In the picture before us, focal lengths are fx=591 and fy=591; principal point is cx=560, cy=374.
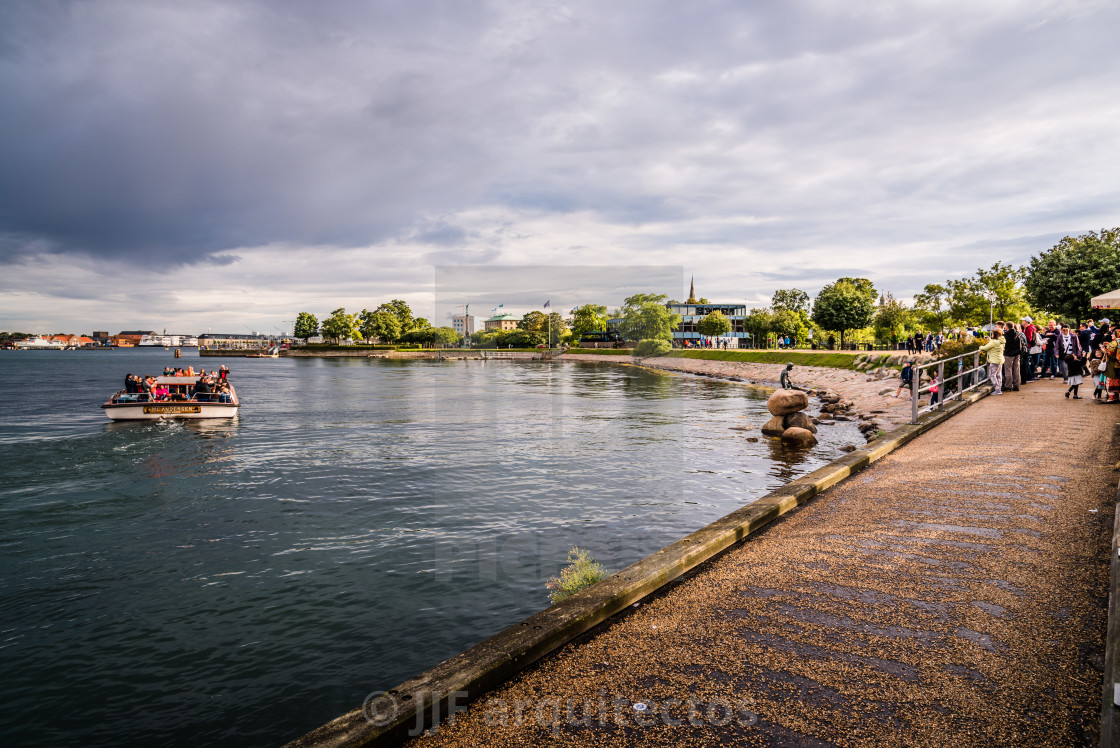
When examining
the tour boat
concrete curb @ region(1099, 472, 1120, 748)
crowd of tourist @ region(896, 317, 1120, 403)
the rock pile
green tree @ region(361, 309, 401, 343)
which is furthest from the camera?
green tree @ region(361, 309, 401, 343)

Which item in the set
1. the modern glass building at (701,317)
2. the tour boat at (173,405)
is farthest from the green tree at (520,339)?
the tour boat at (173,405)

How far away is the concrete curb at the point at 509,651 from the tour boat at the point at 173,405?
3353cm

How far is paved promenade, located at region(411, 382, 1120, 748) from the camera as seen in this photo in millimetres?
3525

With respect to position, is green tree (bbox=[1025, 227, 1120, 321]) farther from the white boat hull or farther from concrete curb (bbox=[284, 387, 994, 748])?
the white boat hull

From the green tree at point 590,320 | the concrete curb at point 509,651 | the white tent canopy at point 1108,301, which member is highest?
the green tree at point 590,320

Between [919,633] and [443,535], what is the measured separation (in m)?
8.94

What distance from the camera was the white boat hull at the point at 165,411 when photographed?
32.3m

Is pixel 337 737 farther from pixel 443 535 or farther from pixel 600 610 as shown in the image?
pixel 443 535

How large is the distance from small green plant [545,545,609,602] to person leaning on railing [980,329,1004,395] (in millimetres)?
17724

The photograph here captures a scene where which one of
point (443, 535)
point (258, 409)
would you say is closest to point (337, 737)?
point (443, 535)

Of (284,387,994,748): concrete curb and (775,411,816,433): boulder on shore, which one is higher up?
(284,387,994,748): concrete curb

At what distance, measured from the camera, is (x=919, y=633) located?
4.57 meters

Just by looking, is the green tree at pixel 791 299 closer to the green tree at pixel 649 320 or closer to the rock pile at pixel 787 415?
the green tree at pixel 649 320

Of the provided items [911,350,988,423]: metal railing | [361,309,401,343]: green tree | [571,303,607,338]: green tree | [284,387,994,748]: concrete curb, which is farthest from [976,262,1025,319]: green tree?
[361,309,401,343]: green tree
